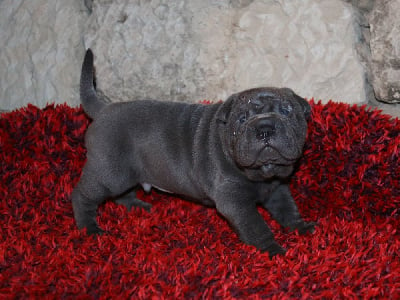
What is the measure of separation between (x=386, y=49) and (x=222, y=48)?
0.95 meters

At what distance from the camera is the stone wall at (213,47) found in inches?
102

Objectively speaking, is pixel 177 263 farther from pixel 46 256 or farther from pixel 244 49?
pixel 244 49

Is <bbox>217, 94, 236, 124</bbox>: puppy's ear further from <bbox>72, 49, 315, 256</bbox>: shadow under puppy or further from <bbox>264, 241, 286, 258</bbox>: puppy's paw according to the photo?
<bbox>264, 241, 286, 258</bbox>: puppy's paw

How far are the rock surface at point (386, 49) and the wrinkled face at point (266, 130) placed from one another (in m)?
0.62

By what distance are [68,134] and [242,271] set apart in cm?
164

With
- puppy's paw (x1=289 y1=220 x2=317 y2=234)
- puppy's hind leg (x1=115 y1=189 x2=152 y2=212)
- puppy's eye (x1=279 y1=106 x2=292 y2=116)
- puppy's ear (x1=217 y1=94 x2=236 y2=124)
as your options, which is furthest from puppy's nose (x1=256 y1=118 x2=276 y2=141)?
puppy's hind leg (x1=115 y1=189 x2=152 y2=212)

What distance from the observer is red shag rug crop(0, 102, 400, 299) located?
180cm

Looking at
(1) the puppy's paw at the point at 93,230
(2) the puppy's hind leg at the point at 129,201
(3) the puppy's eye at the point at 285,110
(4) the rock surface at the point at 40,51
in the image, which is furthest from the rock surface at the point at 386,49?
(4) the rock surface at the point at 40,51

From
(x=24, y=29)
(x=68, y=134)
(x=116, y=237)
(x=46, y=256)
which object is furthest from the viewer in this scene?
(x=24, y=29)

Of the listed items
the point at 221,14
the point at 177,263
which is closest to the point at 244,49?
the point at 221,14

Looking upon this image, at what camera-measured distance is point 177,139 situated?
93.6 inches

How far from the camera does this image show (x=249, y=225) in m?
2.15

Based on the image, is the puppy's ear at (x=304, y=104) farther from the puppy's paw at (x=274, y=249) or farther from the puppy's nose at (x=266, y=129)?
the puppy's paw at (x=274, y=249)

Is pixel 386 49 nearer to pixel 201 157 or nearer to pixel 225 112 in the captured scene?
pixel 225 112
